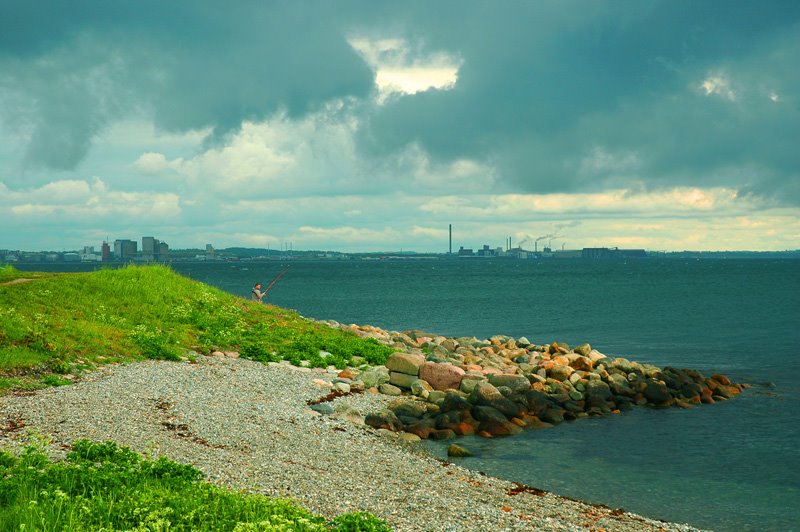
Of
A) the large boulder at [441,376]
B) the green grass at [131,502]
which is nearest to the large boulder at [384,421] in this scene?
the large boulder at [441,376]

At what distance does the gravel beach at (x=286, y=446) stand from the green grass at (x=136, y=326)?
2.14m

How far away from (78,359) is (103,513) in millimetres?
14391

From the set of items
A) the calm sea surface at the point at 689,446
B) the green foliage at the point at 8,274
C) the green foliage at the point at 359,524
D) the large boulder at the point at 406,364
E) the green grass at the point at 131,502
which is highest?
the green foliage at the point at 8,274

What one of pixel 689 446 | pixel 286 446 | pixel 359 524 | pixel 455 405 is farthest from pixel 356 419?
pixel 359 524

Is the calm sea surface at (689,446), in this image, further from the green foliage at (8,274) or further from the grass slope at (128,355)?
the green foliage at (8,274)

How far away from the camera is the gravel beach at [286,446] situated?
12.1 meters

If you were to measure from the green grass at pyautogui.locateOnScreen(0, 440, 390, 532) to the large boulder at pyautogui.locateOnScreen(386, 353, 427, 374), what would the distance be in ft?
48.9

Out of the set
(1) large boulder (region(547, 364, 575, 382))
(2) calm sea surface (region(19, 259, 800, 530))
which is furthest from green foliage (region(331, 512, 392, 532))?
(1) large boulder (region(547, 364, 575, 382))

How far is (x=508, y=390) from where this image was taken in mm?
24719

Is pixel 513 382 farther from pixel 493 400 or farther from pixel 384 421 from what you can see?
pixel 384 421

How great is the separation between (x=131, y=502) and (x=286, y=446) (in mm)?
6484

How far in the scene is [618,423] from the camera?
24.2m

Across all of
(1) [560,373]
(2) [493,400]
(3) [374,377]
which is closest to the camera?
(2) [493,400]

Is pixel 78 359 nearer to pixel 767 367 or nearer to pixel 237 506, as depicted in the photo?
pixel 237 506
